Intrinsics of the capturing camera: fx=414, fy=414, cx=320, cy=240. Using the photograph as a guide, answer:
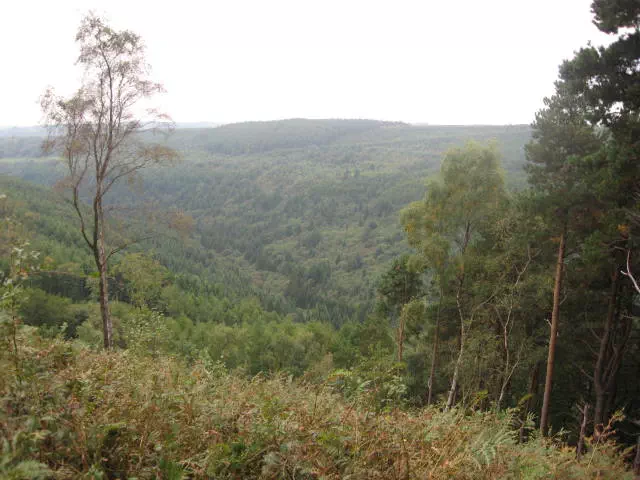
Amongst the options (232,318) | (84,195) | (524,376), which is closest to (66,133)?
(84,195)

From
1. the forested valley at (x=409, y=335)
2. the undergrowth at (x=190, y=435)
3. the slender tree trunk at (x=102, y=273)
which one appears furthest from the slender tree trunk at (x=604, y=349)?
the slender tree trunk at (x=102, y=273)

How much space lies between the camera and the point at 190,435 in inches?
121

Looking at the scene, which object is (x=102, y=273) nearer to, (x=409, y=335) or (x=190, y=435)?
(x=190, y=435)

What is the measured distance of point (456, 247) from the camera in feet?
48.5

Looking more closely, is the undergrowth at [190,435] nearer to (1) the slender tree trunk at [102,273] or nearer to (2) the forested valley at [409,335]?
(2) the forested valley at [409,335]

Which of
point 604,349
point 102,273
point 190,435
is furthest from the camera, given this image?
point 604,349

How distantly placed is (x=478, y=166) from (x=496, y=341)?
5.94 meters

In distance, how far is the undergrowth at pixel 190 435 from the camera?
2549 mm

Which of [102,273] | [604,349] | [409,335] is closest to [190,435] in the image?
[102,273]

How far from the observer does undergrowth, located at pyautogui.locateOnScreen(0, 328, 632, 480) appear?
2549mm

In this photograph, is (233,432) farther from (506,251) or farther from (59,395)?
(506,251)

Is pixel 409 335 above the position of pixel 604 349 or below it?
below

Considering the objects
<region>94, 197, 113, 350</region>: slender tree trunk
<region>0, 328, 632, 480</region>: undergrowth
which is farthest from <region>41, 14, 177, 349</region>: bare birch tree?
<region>0, 328, 632, 480</region>: undergrowth

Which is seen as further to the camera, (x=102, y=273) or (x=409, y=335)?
(x=409, y=335)
